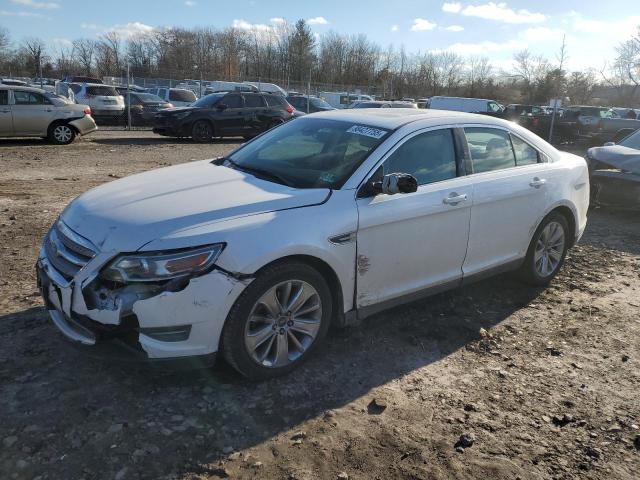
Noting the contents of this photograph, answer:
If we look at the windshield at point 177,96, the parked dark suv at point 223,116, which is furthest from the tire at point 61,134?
the windshield at point 177,96

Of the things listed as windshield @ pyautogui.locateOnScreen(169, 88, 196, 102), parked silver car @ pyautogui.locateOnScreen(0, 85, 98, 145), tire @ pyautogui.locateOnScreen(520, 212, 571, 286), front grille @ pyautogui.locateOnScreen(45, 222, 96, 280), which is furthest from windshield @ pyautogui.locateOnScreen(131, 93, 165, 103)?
front grille @ pyautogui.locateOnScreen(45, 222, 96, 280)

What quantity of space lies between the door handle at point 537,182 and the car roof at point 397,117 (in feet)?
1.88

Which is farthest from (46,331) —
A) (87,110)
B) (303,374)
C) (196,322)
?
(87,110)

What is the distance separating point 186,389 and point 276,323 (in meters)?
0.67

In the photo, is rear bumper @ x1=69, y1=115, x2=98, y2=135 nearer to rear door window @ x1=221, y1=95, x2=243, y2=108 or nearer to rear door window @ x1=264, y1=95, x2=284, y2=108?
rear door window @ x1=221, y1=95, x2=243, y2=108

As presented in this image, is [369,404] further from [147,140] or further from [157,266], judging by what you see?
[147,140]

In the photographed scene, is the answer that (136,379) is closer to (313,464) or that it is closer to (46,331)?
(46,331)

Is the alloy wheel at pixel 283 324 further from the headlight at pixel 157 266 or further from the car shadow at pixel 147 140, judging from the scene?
the car shadow at pixel 147 140

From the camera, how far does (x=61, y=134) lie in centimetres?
1509

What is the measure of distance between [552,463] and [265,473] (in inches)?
58.4

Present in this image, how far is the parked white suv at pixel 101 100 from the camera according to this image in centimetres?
2141

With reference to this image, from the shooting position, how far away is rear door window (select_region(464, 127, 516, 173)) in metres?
4.45

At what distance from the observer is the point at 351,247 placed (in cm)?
353

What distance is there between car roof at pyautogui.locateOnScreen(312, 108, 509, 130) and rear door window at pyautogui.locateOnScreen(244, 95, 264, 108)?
1417 cm
